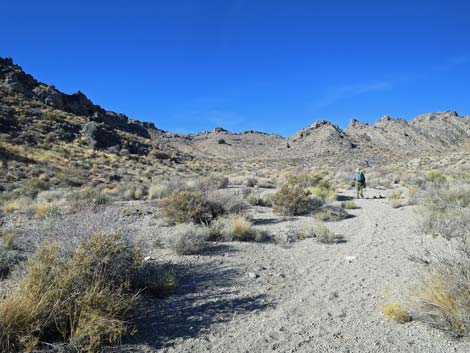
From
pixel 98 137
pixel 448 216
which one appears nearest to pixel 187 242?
pixel 448 216

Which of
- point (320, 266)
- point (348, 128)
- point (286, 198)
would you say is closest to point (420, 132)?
point (348, 128)

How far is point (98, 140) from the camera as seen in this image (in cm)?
3744

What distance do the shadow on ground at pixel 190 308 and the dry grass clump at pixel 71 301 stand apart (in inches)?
12.7

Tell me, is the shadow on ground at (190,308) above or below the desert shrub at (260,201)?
below

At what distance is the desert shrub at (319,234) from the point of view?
28.1 feet

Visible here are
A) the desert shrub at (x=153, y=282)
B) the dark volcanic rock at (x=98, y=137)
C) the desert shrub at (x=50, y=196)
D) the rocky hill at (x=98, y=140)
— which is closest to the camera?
the desert shrub at (x=153, y=282)

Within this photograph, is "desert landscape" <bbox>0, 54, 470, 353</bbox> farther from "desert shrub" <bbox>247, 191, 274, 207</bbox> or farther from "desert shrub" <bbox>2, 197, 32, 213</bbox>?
"desert shrub" <bbox>247, 191, 274, 207</bbox>

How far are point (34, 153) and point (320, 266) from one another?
93.7 feet

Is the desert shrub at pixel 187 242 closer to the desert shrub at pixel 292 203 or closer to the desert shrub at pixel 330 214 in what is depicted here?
the desert shrub at pixel 330 214

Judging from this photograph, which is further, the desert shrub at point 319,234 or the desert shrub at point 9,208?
the desert shrub at point 9,208

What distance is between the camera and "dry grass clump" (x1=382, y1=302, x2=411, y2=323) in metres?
4.24

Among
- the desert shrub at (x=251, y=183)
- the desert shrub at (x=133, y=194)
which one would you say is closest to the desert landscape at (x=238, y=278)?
the desert shrub at (x=133, y=194)

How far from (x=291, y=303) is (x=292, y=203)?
24.6 ft

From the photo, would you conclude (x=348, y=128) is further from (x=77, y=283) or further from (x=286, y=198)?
(x=77, y=283)
